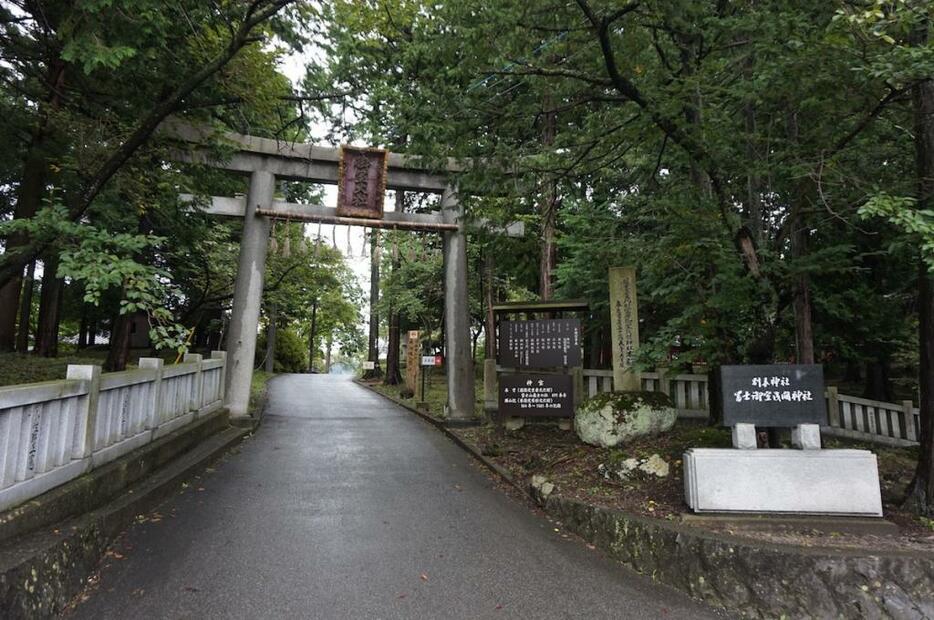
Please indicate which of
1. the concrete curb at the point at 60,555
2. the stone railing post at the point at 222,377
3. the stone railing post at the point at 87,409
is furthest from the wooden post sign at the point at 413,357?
the stone railing post at the point at 87,409

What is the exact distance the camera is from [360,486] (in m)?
6.95

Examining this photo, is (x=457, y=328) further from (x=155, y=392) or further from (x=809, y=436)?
(x=809, y=436)

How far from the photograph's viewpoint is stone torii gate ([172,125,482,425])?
11.4 metres

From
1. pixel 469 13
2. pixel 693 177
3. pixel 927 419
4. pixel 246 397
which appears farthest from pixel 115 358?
pixel 927 419

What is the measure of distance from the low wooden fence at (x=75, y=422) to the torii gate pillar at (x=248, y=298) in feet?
13.4

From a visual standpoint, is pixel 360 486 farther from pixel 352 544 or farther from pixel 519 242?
pixel 519 242

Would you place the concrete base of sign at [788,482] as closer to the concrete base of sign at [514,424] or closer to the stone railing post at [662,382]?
the stone railing post at [662,382]

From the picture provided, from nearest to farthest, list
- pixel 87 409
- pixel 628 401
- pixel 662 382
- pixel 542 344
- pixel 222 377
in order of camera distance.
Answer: pixel 87 409, pixel 628 401, pixel 542 344, pixel 662 382, pixel 222 377

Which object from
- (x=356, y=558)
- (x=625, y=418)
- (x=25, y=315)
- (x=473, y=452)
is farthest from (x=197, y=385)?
(x=25, y=315)

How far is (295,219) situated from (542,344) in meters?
6.45

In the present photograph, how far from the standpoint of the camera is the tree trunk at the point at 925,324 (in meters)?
4.65

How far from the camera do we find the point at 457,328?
492 inches

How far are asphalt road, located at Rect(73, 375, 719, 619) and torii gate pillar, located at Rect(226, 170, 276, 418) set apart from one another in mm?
3894

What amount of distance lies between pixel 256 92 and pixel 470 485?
625 centimetres
